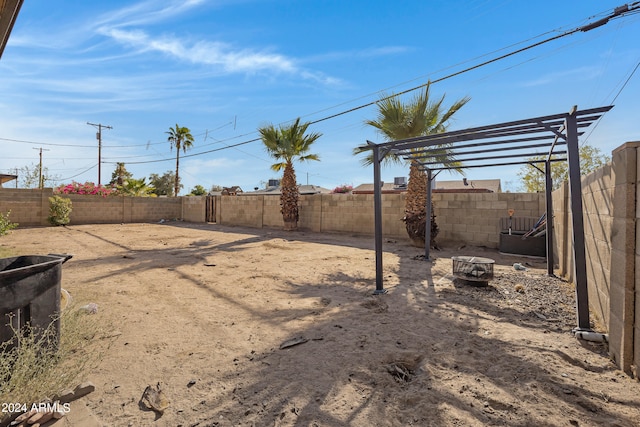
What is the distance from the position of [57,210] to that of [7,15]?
14553mm

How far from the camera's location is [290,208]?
533 inches

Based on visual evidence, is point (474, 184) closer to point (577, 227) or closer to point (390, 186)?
point (390, 186)

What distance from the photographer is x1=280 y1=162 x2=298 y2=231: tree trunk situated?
13.5m

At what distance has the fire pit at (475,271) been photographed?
4.64 meters

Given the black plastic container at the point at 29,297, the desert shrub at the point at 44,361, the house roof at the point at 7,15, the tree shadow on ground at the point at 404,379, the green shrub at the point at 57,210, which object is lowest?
the tree shadow on ground at the point at 404,379

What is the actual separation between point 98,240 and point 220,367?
10.3 m

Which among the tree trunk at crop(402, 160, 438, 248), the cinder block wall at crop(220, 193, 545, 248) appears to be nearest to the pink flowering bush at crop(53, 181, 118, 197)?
the cinder block wall at crop(220, 193, 545, 248)

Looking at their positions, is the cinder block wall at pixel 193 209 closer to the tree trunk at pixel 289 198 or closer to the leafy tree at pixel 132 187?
the leafy tree at pixel 132 187

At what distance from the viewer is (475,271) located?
469 cm

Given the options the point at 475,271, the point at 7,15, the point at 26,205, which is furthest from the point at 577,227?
the point at 26,205

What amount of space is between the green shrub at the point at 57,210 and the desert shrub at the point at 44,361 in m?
15.4

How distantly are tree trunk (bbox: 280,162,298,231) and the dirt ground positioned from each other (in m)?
8.02

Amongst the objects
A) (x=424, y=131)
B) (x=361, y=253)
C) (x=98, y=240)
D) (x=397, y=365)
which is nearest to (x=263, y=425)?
(x=397, y=365)

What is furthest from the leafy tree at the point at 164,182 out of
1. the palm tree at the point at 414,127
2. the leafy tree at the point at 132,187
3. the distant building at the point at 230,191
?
the palm tree at the point at 414,127
